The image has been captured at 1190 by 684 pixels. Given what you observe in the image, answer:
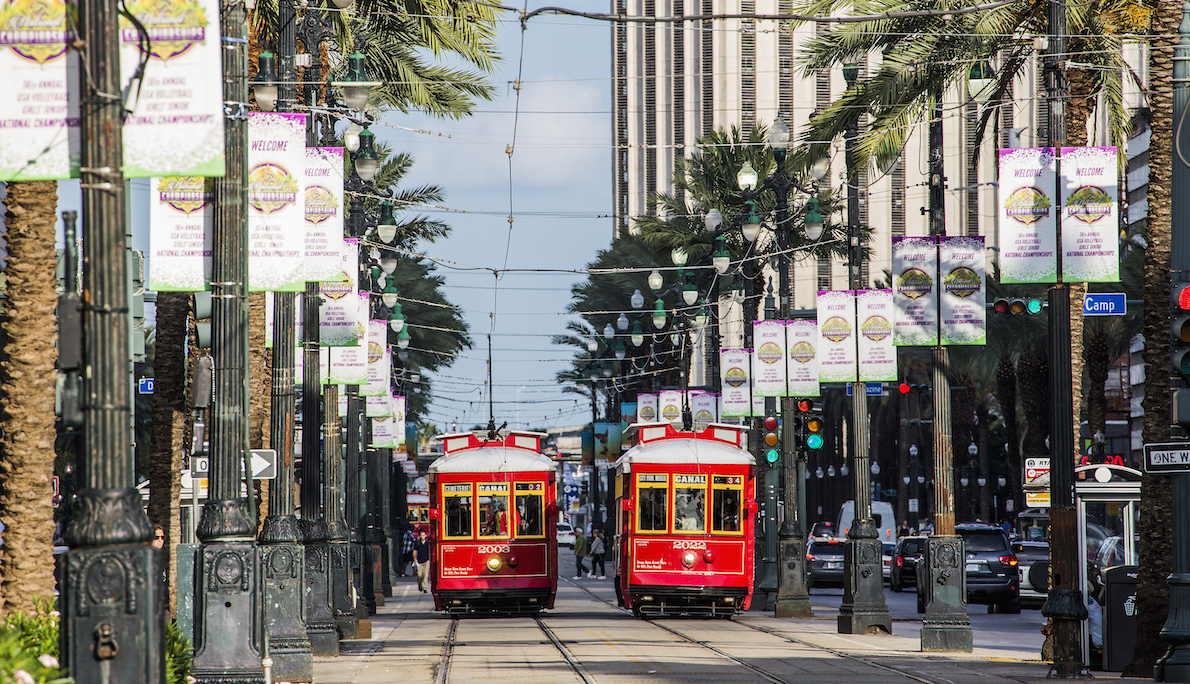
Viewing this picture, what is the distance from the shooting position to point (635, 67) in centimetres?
11100

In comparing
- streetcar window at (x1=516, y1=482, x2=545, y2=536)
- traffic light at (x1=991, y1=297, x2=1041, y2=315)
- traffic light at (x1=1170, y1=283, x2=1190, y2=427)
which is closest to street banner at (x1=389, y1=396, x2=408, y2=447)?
streetcar window at (x1=516, y1=482, x2=545, y2=536)

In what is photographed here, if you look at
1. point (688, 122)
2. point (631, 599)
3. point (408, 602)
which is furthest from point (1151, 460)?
point (688, 122)

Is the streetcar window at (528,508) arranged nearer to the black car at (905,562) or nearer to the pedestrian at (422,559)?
the black car at (905,562)

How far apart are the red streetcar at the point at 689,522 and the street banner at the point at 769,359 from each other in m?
2.01

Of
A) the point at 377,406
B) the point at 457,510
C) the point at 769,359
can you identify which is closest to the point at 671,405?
the point at 377,406

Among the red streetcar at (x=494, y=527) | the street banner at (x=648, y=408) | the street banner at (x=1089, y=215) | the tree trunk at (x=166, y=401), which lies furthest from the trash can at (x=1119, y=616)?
the street banner at (x=648, y=408)

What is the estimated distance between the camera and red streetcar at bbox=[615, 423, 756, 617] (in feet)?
96.4

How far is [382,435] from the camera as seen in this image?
149ft

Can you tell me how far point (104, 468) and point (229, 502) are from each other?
4555 mm

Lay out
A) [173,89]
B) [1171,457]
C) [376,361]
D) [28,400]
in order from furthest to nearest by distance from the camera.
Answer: [376,361] → [1171,457] → [28,400] → [173,89]

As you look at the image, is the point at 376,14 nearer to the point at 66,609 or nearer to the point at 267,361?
the point at 267,361

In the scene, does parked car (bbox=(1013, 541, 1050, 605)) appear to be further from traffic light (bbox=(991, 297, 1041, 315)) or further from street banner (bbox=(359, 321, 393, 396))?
street banner (bbox=(359, 321, 393, 396))

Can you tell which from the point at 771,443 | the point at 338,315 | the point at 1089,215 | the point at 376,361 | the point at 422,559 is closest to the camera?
the point at 1089,215

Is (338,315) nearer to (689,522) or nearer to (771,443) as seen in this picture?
(689,522)
